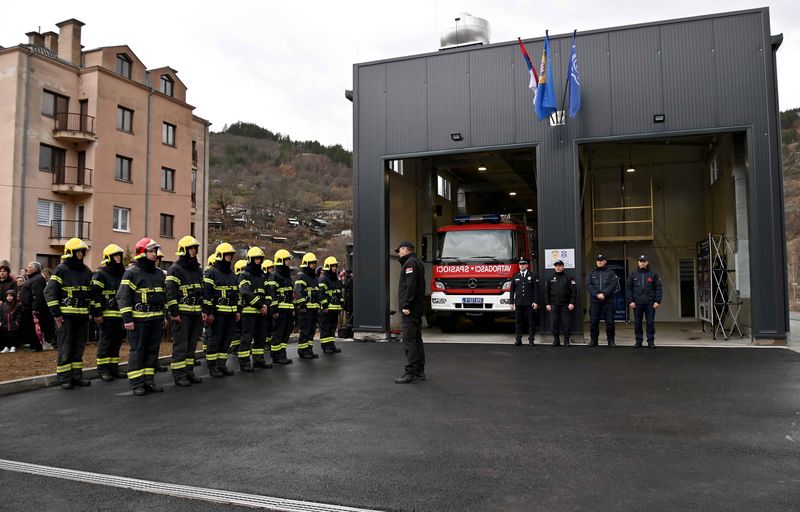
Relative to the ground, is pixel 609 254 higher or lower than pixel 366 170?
lower

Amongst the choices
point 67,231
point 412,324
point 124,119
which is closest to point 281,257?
point 412,324

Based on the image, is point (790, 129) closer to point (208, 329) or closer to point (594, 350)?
point (594, 350)

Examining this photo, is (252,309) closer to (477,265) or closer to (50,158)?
(477,265)

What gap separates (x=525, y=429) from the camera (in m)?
5.25

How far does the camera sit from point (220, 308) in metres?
8.64

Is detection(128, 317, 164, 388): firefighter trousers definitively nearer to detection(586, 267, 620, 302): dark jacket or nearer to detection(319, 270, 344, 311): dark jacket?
detection(319, 270, 344, 311): dark jacket

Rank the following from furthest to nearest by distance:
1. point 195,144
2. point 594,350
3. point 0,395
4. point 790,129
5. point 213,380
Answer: point 790,129 → point 195,144 → point 594,350 → point 213,380 → point 0,395

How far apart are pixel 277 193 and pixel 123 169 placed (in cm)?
4152

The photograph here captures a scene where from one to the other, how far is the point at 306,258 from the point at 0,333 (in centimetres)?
623

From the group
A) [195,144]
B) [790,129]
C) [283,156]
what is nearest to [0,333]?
[195,144]

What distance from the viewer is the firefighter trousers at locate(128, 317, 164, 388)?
734cm

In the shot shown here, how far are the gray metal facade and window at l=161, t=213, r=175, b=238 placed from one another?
21.8m

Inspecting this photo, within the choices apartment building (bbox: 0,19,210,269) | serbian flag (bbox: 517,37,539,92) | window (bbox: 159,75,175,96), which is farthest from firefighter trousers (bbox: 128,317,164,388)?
window (bbox: 159,75,175,96)

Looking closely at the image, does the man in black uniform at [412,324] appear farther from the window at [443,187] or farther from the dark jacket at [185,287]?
the window at [443,187]
